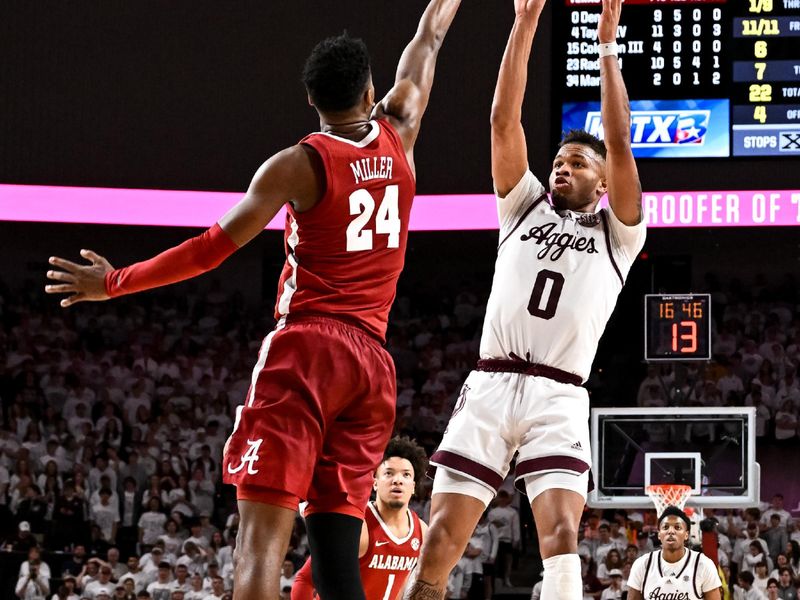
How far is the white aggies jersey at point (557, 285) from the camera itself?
4.99 metres

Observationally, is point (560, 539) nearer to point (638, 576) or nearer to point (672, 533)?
point (672, 533)

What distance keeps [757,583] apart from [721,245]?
6.93 m

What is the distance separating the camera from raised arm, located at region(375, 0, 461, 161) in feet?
14.3

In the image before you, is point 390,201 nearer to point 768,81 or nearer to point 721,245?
point 768,81

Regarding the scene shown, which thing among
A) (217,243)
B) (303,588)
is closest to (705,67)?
(303,588)

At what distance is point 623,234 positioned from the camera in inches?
202

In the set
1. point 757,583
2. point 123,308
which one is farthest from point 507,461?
point 123,308

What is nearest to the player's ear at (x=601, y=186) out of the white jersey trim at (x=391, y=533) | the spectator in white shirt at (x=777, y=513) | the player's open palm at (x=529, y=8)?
the player's open palm at (x=529, y=8)

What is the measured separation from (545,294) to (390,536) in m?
1.93

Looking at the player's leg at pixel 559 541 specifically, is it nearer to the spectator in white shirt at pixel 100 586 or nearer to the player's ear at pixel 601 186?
the player's ear at pixel 601 186

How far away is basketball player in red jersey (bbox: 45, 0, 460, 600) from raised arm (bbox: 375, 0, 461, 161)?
0.28 meters

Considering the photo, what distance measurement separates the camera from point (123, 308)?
1825 cm

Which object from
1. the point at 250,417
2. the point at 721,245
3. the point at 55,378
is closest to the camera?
the point at 250,417

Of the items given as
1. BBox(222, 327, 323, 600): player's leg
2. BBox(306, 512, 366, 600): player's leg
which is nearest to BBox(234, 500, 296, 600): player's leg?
BBox(222, 327, 323, 600): player's leg
